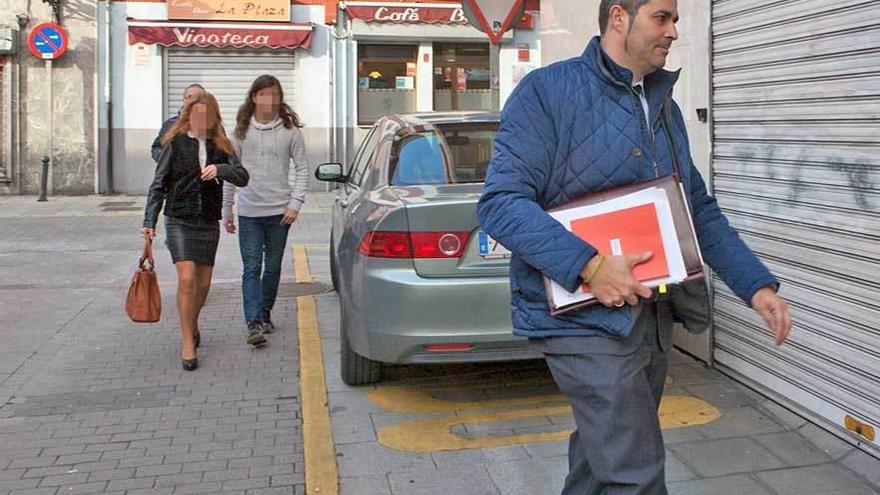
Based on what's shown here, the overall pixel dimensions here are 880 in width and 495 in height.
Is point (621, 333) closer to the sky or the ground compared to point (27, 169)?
closer to the ground

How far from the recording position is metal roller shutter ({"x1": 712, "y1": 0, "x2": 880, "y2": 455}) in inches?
148

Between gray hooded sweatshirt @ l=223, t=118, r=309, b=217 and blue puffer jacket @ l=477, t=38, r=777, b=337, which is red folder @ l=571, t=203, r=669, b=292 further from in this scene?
gray hooded sweatshirt @ l=223, t=118, r=309, b=217

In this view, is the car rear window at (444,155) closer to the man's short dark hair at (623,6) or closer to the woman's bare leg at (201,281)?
the woman's bare leg at (201,281)

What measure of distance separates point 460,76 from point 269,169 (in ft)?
42.2

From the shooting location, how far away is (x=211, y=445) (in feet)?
14.1

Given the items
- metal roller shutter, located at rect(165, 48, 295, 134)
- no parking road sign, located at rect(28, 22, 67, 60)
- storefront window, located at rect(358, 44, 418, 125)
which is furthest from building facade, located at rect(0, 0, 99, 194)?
storefront window, located at rect(358, 44, 418, 125)

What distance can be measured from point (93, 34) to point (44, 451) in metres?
14.5

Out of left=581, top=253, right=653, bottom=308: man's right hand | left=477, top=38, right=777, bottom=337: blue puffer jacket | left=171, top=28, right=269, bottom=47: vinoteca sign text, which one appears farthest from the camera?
left=171, top=28, right=269, bottom=47: vinoteca sign text

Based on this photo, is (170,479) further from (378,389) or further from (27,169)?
(27,169)

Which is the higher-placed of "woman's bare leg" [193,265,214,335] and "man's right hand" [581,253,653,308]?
"man's right hand" [581,253,653,308]

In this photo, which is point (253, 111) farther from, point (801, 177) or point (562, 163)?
point (562, 163)

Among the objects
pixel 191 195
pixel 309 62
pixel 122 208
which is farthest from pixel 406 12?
pixel 191 195

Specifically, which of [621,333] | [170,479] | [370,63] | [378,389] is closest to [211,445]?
[170,479]

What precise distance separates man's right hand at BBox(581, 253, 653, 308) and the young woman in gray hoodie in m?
4.30
